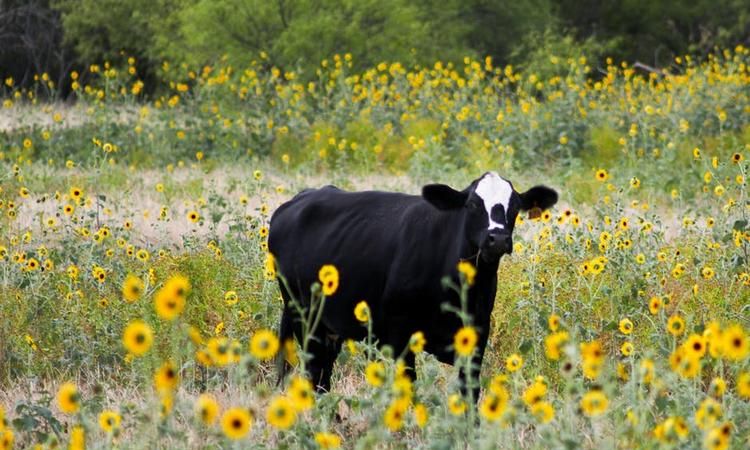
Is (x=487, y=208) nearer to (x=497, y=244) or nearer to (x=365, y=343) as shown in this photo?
(x=497, y=244)

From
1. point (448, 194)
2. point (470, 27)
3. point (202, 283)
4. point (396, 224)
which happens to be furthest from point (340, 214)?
point (470, 27)

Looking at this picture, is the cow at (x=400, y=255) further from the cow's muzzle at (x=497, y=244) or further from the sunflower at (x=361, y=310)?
the sunflower at (x=361, y=310)

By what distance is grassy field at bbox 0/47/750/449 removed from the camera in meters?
3.58

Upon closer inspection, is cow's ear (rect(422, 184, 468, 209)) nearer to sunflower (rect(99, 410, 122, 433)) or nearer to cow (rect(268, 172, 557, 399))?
cow (rect(268, 172, 557, 399))

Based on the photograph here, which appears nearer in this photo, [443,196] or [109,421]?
[109,421]

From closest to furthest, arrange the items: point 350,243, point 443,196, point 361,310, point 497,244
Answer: point 361,310, point 497,244, point 443,196, point 350,243

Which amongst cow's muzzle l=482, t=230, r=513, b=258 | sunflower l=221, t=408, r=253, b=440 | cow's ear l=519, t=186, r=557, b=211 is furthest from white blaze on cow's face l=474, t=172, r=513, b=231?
sunflower l=221, t=408, r=253, b=440

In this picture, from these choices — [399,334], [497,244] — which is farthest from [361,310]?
[399,334]

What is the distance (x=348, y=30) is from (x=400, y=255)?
56.3 feet

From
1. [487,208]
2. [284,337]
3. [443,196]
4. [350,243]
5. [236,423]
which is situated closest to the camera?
[236,423]

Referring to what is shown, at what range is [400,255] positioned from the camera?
534 cm

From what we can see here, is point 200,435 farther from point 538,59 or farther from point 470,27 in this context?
point 470,27

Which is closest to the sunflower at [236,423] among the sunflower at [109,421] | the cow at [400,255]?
the sunflower at [109,421]

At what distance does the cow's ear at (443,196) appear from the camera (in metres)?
5.19
